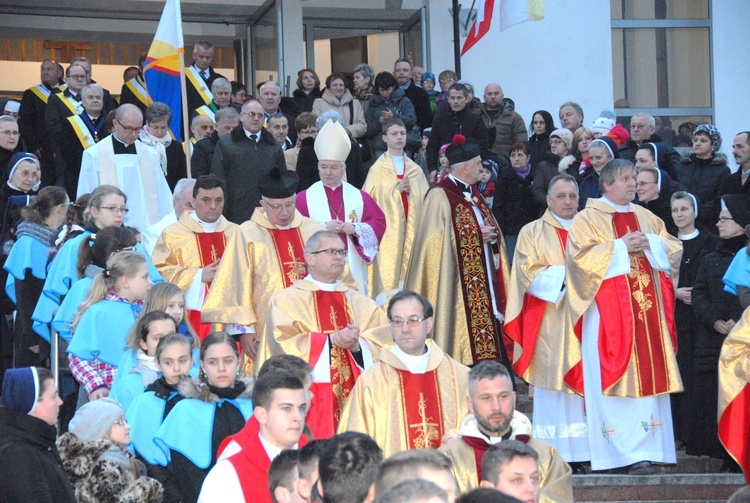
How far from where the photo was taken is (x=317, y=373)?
24.7ft

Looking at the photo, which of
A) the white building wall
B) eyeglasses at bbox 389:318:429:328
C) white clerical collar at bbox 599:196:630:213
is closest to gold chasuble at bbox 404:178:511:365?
white clerical collar at bbox 599:196:630:213

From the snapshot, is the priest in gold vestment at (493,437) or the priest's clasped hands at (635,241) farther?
the priest's clasped hands at (635,241)

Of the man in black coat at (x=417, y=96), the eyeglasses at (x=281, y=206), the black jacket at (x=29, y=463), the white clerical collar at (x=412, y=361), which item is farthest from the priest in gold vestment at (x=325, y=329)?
the man in black coat at (x=417, y=96)

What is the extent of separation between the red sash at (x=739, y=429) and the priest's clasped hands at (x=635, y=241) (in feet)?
4.57

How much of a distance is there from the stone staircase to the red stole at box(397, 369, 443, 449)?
189cm

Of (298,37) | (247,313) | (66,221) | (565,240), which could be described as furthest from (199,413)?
(298,37)

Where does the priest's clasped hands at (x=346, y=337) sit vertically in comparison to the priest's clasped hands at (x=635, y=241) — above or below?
below

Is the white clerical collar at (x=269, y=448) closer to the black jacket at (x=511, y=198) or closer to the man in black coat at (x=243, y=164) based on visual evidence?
the man in black coat at (x=243, y=164)

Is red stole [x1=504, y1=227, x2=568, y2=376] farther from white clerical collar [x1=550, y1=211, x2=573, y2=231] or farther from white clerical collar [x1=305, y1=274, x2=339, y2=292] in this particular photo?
white clerical collar [x1=305, y1=274, x2=339, y2=292]

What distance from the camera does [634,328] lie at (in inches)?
355

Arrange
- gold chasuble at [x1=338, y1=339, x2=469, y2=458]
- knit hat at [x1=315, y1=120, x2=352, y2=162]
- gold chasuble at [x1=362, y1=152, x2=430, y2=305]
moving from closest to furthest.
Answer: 1. gold chasuble at [x1=338, y1=339, x2=469, y2=458]
2. knit hat at [x1=315, y1=120, x2=352, y2=162]
3. gold chasuble at [x1=362, y1=152, x2=430, y2=305]

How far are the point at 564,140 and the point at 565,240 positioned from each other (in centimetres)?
302

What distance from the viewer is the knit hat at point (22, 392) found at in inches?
214

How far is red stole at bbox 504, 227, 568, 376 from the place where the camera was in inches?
372
